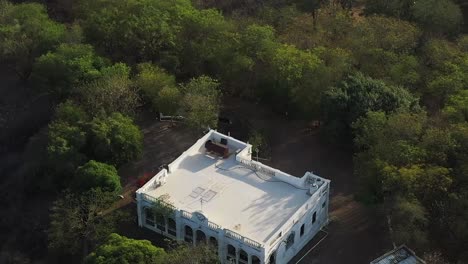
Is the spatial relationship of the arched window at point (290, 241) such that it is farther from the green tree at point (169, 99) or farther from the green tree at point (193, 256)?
the green tree at point (169, 99)

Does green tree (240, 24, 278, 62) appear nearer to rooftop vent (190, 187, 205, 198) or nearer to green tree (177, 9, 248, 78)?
green tree (177, 9, 248, 78)

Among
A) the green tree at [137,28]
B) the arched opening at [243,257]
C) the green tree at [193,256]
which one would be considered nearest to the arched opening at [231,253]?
the arched opening at [243,257]

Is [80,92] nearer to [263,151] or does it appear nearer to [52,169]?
[52,169]

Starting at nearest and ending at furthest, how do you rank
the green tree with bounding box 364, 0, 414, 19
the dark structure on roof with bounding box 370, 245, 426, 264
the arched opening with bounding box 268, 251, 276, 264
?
the dark structure on roof with bounding box 370, 245, 426, 264
the arched opening with bounding box 268, 251, 276, 264
the green tree with bounding box 364, 0, 414, 19

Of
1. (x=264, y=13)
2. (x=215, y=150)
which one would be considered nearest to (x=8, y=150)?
(x=215, y=150)

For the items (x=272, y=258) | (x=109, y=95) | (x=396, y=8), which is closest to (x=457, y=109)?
(x=272, y=258)

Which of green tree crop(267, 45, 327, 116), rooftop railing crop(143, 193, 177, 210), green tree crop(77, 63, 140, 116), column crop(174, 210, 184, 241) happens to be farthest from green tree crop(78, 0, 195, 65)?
column crop(174, 210, 184, 241)

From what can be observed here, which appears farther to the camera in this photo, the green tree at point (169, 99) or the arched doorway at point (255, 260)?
the green tree at point (169, 99)

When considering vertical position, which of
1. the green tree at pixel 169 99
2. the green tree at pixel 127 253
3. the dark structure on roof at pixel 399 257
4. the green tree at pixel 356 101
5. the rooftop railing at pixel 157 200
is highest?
the green tree at pixel 356 101
